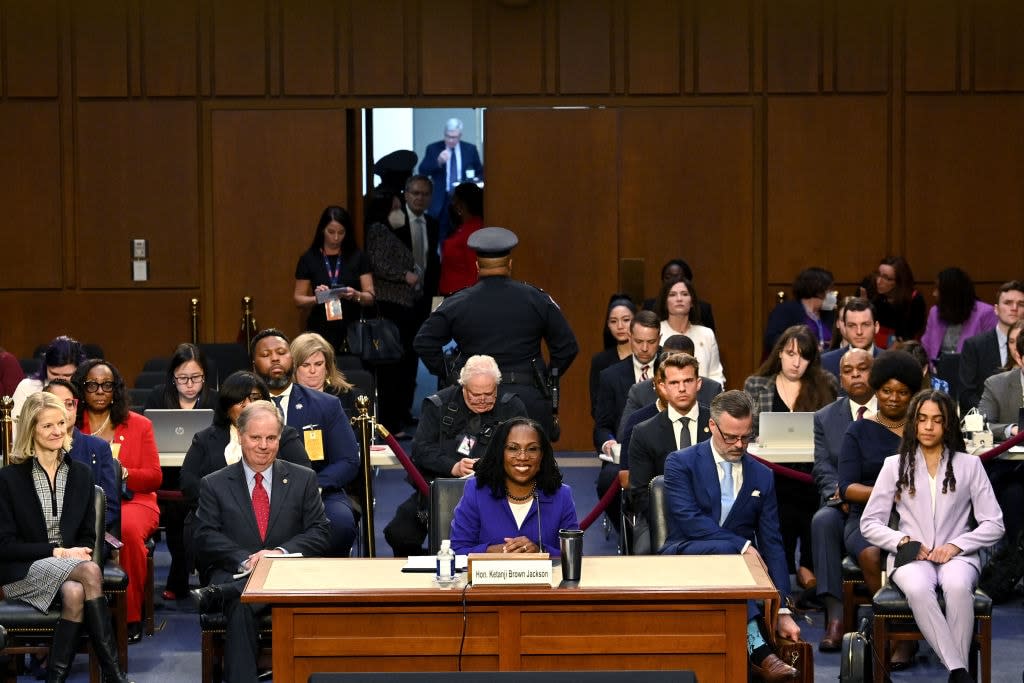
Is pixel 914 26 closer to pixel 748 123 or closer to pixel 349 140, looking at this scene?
pixel 748 123

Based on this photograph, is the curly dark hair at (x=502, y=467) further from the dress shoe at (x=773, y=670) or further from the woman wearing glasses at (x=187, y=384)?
the woman wearing glasses at (x=187, y=384)

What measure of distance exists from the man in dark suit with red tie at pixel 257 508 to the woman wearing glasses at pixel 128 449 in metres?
0.96

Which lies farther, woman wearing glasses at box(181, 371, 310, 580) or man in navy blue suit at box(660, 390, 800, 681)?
woman wearing glasses at box(181, 371, 310, 580)

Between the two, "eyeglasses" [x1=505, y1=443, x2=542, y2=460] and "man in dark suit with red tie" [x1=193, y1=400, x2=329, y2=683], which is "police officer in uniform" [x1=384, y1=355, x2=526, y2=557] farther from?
"eyeglasses" [x1=505, y1=443, x2=542, y2=460]

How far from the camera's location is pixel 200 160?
11.8 m

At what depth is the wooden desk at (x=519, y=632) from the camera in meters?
5.27

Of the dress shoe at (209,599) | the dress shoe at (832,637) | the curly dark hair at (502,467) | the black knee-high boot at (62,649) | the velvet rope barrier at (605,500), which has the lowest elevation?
the dress shoe at (832,637)

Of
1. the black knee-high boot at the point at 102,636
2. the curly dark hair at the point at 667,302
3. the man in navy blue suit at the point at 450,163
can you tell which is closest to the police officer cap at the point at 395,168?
the man in navy blue suit at the point at 450,163

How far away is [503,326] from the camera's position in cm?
793

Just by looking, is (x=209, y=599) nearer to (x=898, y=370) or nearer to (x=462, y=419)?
(x=462, y=419)

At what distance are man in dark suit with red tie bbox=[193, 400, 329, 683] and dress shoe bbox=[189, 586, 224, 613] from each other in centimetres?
32

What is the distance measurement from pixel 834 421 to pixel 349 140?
549cm

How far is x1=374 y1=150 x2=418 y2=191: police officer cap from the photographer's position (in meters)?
12.5

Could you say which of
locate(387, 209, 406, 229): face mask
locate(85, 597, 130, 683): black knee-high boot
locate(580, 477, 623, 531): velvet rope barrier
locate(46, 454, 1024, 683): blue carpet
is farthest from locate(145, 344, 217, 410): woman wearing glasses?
locate(387, 209, 406, 229): face mask
